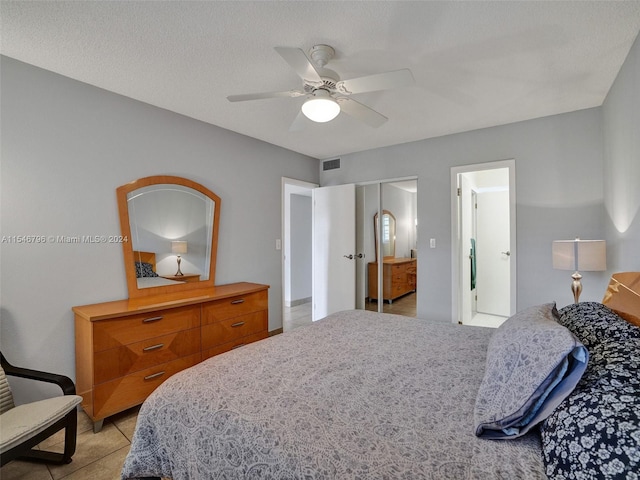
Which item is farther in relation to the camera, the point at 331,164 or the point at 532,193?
the point at 331,164

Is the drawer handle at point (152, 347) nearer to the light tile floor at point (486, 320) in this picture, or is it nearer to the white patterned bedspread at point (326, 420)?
the white patterned bedspread at point (326, 420)

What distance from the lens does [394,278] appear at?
5.41 metres

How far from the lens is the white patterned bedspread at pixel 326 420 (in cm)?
86

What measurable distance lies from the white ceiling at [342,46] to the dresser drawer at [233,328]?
6.55 ft

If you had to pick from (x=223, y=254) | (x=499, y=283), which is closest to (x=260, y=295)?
(x=223, y=254)

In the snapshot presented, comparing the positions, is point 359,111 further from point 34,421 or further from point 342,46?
point 34,421

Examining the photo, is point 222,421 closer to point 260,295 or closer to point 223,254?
point 260,295

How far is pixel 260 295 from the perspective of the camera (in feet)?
10.7

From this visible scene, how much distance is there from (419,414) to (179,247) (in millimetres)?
2692

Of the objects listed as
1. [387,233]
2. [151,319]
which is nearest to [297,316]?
[387,233]

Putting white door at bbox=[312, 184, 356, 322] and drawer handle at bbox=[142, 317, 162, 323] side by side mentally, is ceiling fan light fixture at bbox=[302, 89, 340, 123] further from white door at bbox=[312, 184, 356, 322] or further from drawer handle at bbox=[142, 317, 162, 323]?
white door at bbox=[312, 184, 356, 322]

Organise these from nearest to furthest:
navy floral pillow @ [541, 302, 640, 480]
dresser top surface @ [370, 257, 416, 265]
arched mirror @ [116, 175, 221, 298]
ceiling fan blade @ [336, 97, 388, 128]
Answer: navy floral pillow @ [541, 302, 640, 480] < ceiling fan blade @ [336, 97, 388, 128] < arched mirror @ [116, 175, 221, 298] < dresser top surface @ [370, 257, 416, 265]

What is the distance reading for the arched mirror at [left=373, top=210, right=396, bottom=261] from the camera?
4.77 meters

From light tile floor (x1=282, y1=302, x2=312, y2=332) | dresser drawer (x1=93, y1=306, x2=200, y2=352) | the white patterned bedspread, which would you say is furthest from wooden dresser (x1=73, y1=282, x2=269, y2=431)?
light tile floor (x1=282, y1=302, x2=312, y2=332)
